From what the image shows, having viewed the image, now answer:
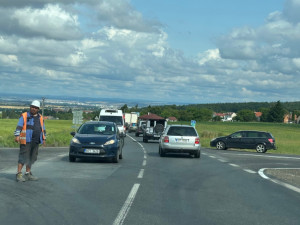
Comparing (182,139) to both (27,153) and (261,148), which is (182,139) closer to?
(27,153)

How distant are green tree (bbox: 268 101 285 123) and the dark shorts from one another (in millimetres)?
158097

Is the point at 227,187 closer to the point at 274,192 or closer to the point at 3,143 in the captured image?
the point at 274,192

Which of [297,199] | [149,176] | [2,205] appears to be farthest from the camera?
[149,176]

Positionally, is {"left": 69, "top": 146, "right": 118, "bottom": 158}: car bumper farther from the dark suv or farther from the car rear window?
the dark suv

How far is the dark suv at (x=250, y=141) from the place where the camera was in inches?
1318

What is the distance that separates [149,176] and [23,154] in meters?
3.62

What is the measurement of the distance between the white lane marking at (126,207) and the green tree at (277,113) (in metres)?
159

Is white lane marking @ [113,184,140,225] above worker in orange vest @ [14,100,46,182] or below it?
below

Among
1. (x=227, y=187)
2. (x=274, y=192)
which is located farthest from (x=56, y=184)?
(x=274, y=192)

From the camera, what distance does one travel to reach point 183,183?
38.9 ft

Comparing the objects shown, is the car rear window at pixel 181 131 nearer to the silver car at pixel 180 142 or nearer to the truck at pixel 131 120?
the silver car at pixel 180 142

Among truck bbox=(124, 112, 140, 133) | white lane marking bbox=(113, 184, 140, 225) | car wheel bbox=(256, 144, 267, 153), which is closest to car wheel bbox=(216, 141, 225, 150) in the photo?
car wheel bbox=(256, 144, 267, 153)

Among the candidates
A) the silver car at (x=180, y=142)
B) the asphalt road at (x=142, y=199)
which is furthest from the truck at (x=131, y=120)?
the asphalt road at (x=142, y=199)

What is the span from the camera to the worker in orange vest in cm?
1093
